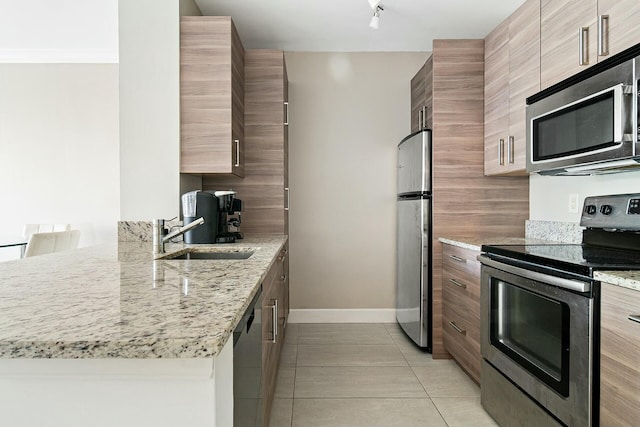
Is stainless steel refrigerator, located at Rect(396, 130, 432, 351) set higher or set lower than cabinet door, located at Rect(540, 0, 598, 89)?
lower

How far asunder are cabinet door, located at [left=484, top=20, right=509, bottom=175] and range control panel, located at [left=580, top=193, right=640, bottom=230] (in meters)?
0.61

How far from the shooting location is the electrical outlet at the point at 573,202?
254 centimetres

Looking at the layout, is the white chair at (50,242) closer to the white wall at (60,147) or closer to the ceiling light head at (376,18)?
the white wall at (60,147)

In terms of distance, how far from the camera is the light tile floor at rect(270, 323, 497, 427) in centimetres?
221

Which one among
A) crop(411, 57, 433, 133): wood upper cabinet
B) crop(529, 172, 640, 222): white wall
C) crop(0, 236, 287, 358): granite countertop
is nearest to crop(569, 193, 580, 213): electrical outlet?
crop(529, 172, 640, 222): white wall

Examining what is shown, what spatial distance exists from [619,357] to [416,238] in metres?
1.92

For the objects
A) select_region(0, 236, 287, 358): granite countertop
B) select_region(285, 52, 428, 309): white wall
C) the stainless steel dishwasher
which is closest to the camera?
select_region(0, 236, 287, 358): granite countertop

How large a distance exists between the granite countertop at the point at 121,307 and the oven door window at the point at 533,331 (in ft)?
3.74

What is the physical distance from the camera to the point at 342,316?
398cm

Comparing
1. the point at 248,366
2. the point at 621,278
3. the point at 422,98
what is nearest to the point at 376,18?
the point at 422,98

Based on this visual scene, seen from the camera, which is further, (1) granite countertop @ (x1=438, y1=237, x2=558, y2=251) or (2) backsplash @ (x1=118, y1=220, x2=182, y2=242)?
(1) granite countertop @ (x1=438, y1=237, x2=558, y2=251)

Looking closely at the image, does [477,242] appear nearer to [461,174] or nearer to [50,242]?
[461,174]

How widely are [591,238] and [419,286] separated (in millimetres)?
1228

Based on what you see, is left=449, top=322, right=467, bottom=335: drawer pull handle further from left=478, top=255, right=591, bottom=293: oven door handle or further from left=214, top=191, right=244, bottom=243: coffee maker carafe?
left=214, top=191, right=244, bottom=243: coffee maker carafe
